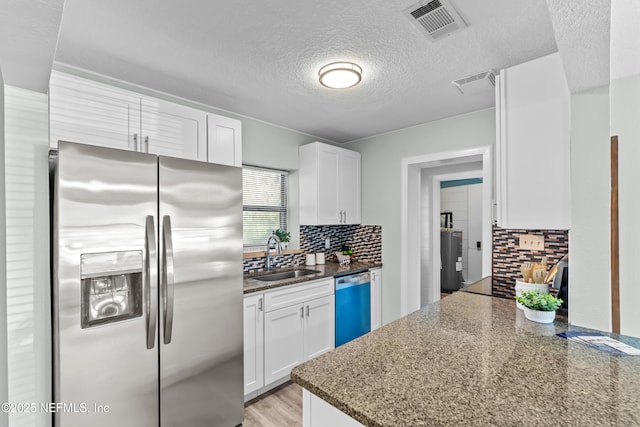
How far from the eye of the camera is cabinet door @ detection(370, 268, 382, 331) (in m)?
3.48

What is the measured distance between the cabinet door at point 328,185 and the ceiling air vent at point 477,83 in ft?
4.86

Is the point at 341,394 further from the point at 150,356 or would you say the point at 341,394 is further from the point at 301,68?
the point at 301,68

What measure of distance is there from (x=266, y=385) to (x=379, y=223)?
2.06 m

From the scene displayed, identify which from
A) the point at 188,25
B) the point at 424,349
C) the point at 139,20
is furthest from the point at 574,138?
the point at 139,20

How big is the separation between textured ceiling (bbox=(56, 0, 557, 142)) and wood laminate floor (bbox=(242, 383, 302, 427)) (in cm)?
244

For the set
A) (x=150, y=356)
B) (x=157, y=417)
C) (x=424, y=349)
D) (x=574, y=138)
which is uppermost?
(x=574, y=138)

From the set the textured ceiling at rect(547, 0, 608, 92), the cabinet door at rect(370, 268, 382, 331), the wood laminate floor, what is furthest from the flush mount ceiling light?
the wood laminate floor

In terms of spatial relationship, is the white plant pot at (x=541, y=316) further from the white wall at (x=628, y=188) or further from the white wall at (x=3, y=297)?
the white wall at (x=3, y=297)

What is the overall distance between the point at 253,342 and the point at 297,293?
54cm

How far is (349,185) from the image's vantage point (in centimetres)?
368

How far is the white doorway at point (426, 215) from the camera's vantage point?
2.81m

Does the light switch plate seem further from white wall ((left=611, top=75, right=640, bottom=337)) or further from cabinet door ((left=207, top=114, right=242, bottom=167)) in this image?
→ cabinet door ((left=207, top=114, right=242, bottom=167))

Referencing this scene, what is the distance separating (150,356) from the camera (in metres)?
1.68

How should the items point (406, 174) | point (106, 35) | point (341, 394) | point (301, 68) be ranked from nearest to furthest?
point (341, 394) → point (106, 35) → point (301, 68) → point (406, 174)
